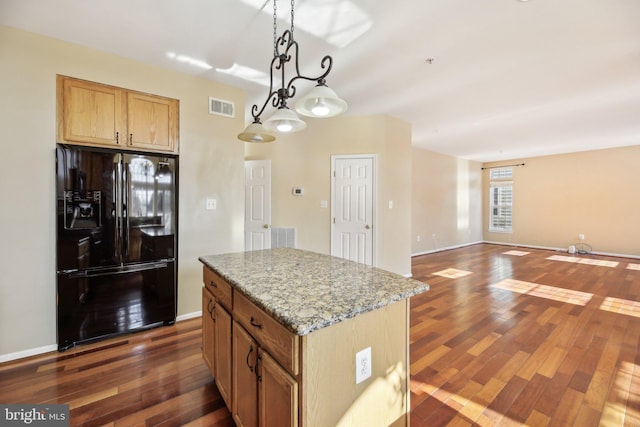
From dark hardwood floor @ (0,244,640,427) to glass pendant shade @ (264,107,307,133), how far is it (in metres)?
1.82

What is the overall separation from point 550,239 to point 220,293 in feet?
29.8

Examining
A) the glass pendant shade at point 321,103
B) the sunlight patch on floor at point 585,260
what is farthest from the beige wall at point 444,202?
the glass pendant shade at point 321,103

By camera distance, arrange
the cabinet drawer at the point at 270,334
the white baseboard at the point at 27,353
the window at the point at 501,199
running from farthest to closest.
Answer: the window at the point at 501,199
the white baseboard at the point at 27,353
the cabinet drawer at the point at 270,334

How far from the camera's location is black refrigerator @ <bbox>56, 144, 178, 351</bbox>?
7.62 feet

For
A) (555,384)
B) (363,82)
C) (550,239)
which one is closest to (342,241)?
(363,82)

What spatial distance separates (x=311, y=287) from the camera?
1235 mm

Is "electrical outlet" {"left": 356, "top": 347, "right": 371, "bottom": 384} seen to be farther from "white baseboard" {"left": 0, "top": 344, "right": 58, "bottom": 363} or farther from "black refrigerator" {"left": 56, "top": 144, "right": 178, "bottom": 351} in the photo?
"white baseboard" {"left": 0, "top": 344, "right": 58, "bottom": 363}

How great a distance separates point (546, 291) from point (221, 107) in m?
5.02

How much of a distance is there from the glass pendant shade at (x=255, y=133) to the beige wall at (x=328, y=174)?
7.80 ft

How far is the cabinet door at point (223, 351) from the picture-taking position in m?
1.50

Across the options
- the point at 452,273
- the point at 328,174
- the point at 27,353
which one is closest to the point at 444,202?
the point at 452,273

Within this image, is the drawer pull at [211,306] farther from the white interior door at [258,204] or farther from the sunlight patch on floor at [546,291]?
the sunlight patch on floor at [546,291]

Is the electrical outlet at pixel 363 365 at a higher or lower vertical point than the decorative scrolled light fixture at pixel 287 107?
lower

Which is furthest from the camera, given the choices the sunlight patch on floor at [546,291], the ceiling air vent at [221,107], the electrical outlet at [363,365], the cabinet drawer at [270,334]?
the sunlight patch on floor at [546,291]
